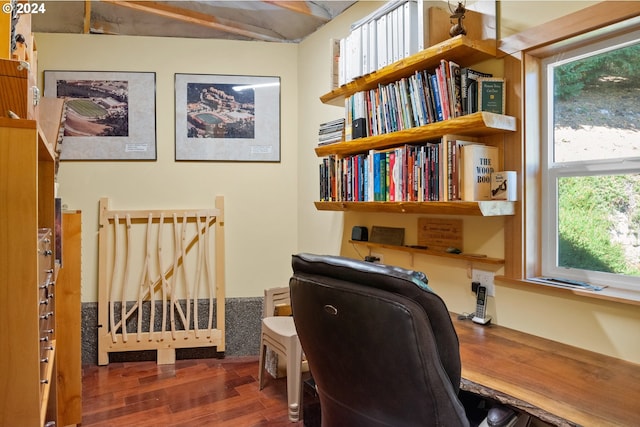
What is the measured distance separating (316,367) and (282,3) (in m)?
2.43

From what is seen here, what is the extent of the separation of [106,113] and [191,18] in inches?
37.5

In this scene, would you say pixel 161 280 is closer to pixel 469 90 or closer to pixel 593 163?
pixel 469 90

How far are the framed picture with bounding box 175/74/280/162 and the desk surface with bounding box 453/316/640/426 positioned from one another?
227 centimetres

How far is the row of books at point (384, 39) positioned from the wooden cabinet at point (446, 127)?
61mm

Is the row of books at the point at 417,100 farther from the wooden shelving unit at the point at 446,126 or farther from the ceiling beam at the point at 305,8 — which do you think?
the ceiling beam at the point at 305,8

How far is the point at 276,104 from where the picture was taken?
11.3 feet

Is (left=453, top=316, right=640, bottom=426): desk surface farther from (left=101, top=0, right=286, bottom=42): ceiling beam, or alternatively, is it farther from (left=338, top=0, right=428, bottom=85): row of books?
(left=101, top=0, right=286, bottom=42): ceiling beam

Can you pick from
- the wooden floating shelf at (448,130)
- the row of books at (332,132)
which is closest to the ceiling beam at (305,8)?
the row of books at (332,132)

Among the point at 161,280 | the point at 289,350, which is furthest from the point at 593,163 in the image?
the point at 161,280

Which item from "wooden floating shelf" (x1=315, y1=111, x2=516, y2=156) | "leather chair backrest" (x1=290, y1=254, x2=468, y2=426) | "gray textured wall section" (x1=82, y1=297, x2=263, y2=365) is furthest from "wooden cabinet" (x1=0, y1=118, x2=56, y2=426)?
"gray textured wall section" (x1=82, y1=297, x2=263, y2=365)

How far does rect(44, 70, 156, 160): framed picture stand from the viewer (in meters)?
3.19

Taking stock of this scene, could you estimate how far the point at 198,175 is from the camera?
3.36 meters

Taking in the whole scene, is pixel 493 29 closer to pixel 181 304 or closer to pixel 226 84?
pixel 226 84

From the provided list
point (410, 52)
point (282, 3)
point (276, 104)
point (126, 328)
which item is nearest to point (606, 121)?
point (410, 52)
